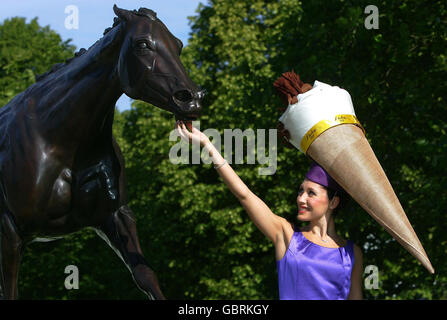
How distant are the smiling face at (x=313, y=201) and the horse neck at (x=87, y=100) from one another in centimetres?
122

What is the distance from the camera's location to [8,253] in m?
3.77

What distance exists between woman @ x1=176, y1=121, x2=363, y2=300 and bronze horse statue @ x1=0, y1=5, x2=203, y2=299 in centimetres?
63

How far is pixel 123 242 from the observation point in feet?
12.5

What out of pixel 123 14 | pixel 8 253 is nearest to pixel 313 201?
pixel 123 14

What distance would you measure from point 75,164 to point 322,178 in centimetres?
144

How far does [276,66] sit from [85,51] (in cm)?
744

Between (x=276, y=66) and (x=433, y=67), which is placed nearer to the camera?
(x=433, y=67)

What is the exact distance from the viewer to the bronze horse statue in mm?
3719

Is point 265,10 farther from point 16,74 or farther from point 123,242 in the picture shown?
point 123,242

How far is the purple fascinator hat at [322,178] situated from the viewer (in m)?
3.82

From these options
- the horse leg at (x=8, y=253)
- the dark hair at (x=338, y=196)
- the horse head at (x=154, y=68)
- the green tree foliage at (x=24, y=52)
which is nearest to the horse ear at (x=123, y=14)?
the horse head at (x=154, y=68)

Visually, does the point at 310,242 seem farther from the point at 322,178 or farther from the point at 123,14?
the point at 123,14

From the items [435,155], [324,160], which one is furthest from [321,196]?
[435,155]

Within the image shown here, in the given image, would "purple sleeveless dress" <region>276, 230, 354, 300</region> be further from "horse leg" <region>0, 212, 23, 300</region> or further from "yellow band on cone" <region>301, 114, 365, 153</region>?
"horse leg" <region>0, 212, 23, 300</region>
